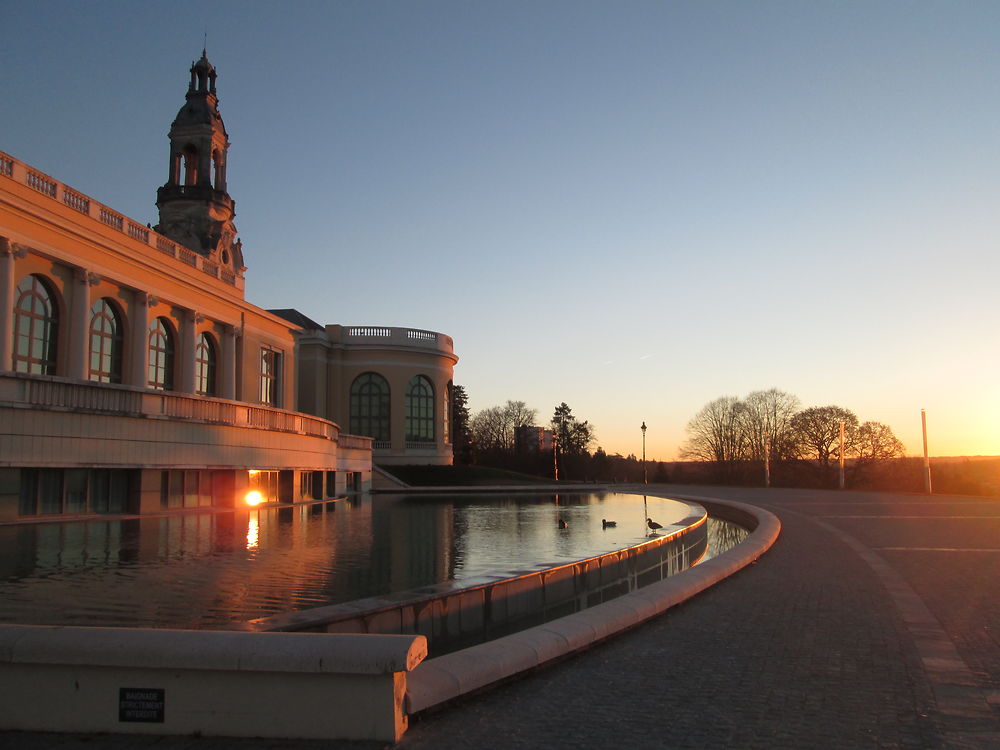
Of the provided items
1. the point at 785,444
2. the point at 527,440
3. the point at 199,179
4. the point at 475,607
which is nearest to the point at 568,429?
the point at 527,440

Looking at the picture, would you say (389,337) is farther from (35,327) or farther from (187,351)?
(35,327)

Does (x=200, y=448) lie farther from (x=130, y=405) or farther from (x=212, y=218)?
(x=212, y=218)

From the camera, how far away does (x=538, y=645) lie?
6324 millimetres

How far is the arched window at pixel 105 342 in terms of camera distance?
3184 cm

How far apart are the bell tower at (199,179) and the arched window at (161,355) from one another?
63.5 feet

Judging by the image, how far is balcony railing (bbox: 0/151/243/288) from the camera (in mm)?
26938

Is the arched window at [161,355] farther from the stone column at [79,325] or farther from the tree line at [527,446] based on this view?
the tree line at [527,446]

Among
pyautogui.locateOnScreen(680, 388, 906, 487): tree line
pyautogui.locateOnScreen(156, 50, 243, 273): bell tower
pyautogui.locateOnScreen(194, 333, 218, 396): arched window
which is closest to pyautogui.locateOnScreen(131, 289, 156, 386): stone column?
pyautogui.locateOnScreen(194, 333, 218, 396): arched window

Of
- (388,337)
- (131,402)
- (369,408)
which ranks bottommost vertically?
A: (131,402)

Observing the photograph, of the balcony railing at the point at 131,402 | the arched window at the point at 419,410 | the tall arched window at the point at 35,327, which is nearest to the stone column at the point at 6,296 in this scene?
the tall arched window at the point at 35,327

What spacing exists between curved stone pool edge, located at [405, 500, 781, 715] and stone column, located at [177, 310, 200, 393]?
31.9 m

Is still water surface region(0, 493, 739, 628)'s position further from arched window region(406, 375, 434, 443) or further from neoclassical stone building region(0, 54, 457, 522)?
arched window region(406, 375, 434, 443)

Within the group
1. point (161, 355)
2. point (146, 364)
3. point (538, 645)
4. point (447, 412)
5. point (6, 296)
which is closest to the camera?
point (538, 645)

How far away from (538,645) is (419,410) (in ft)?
197
